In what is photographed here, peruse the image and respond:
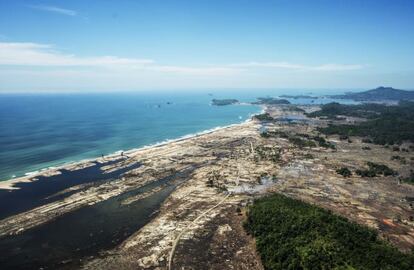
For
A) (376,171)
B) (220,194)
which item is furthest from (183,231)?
(376,171)

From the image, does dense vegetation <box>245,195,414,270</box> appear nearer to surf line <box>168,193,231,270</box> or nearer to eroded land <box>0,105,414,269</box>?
eroded land <box>0,105,414,269</box>

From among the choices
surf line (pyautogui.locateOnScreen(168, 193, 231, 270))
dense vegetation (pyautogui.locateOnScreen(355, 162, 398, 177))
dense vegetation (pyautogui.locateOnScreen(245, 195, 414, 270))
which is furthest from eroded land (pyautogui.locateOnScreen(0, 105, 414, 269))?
dense vegetation (pyautogui.locateOnScreen(245, 195, 414, 270))

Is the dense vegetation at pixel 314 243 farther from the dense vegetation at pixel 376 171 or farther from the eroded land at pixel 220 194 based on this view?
the dense vegetation at pixel 376 171

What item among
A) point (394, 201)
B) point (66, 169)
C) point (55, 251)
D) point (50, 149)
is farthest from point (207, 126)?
point (55, 251)

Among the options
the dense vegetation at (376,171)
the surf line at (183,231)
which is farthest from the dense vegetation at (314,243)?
the dense vegetation at (376,171)

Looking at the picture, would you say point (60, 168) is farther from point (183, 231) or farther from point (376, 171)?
point (376, 171)

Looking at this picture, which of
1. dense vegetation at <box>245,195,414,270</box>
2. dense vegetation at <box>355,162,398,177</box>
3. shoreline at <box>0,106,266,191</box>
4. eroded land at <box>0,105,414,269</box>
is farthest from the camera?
dense vegetation at <box>355,162,398,177</box>
